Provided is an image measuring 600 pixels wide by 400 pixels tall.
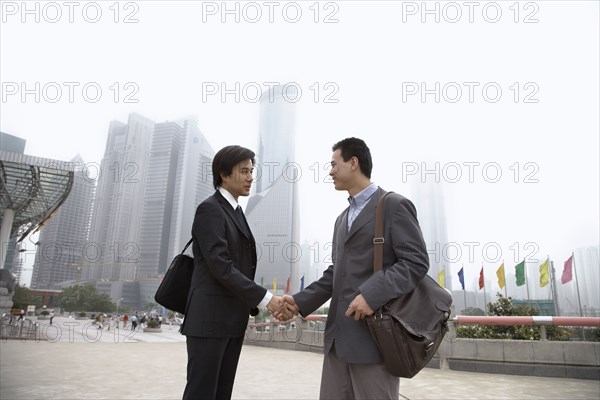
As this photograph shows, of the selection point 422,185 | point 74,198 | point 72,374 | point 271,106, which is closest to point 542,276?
point 422,185

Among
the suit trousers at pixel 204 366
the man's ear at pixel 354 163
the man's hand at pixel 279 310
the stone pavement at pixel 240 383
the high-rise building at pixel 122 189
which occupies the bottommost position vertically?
the stone pavement at pixel 240 383

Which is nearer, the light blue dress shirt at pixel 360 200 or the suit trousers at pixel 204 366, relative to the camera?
the suit trousers at pixel 204 366

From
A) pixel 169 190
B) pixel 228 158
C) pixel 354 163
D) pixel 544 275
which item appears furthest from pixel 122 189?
pixel 354 163

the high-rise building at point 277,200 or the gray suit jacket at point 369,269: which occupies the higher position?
the high-rise building at point 277,200

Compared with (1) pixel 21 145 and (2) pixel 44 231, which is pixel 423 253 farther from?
(2) pixel 44 231

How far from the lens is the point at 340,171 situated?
1879 mm

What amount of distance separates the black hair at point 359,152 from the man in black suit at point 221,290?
0.56 m

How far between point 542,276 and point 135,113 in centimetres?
7141

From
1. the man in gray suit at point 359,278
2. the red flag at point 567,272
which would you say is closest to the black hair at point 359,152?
the man in gray suit at point 359,278

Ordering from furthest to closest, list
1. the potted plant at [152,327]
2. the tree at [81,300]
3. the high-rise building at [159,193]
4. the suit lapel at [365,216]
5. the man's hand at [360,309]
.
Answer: the high-rise building at [159,193], the tree at [81,300], the potted plant at [152,327], the suit lapel at [365,216], the man's hand at [360,309]

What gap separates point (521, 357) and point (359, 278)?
219 inches

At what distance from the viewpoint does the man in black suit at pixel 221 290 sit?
5.54ft

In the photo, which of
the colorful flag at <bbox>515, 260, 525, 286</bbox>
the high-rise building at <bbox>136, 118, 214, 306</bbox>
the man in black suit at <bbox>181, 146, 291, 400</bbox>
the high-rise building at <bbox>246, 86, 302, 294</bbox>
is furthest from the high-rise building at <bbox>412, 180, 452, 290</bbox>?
the high-rise building at <bbox>136, 118, 214, 306</bbox>

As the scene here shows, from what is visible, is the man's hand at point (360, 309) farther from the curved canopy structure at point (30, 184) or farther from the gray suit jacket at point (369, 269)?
the curved canopy structure at point (30, 184)
